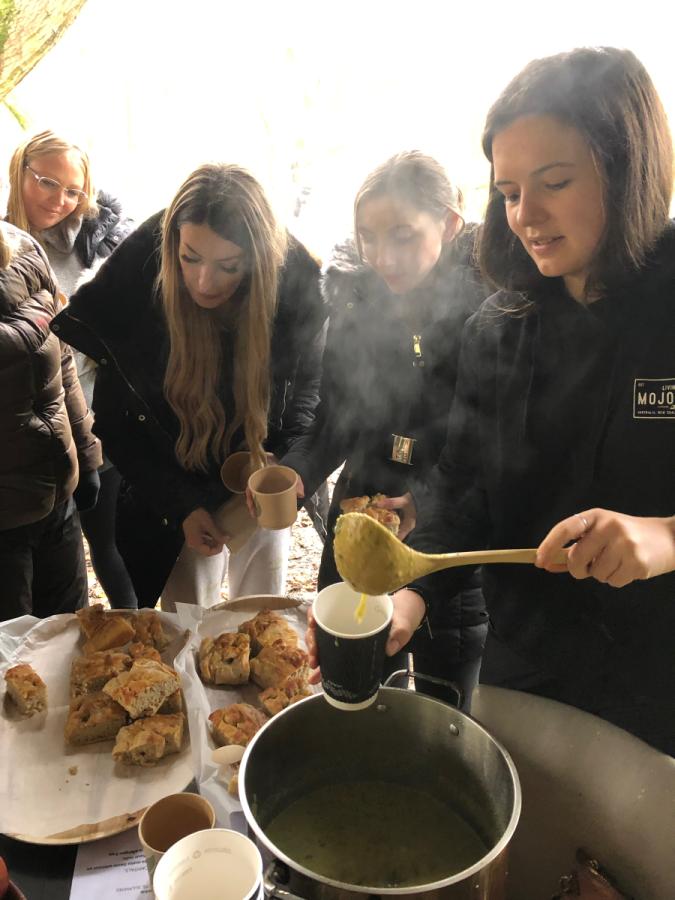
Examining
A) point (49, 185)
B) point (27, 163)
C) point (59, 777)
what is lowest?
point (59, 777)

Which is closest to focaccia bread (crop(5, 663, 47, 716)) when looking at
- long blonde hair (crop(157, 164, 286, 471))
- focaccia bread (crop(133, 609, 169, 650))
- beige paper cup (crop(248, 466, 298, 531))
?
focaccia bread (crop(133, 609, 169, 650))

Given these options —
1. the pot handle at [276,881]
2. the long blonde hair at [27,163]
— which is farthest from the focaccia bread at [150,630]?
the long blonde hair at [27,163]

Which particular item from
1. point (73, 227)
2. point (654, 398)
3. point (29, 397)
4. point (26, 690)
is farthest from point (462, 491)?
point (73, 227)

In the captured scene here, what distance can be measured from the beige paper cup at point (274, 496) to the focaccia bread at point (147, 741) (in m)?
0.68

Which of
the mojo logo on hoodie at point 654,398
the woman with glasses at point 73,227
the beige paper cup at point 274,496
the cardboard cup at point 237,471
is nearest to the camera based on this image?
the mojo logo on hoodie at point 654,398

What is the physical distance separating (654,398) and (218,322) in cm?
160

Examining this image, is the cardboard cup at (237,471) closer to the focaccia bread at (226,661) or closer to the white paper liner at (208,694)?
the white paper liner at (208,694)

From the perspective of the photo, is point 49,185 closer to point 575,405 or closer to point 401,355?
point 401,355

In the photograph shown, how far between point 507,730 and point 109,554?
8.21 ft

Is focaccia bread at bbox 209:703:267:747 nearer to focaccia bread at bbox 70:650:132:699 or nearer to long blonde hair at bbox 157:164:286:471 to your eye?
focaccia bread at bbox 70:650:132:699

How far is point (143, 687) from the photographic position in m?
1.72

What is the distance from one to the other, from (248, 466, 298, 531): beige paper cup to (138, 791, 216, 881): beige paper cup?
3.13ft

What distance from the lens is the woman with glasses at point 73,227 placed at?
3.30 metres

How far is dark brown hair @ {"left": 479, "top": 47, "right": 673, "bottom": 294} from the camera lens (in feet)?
4.25
